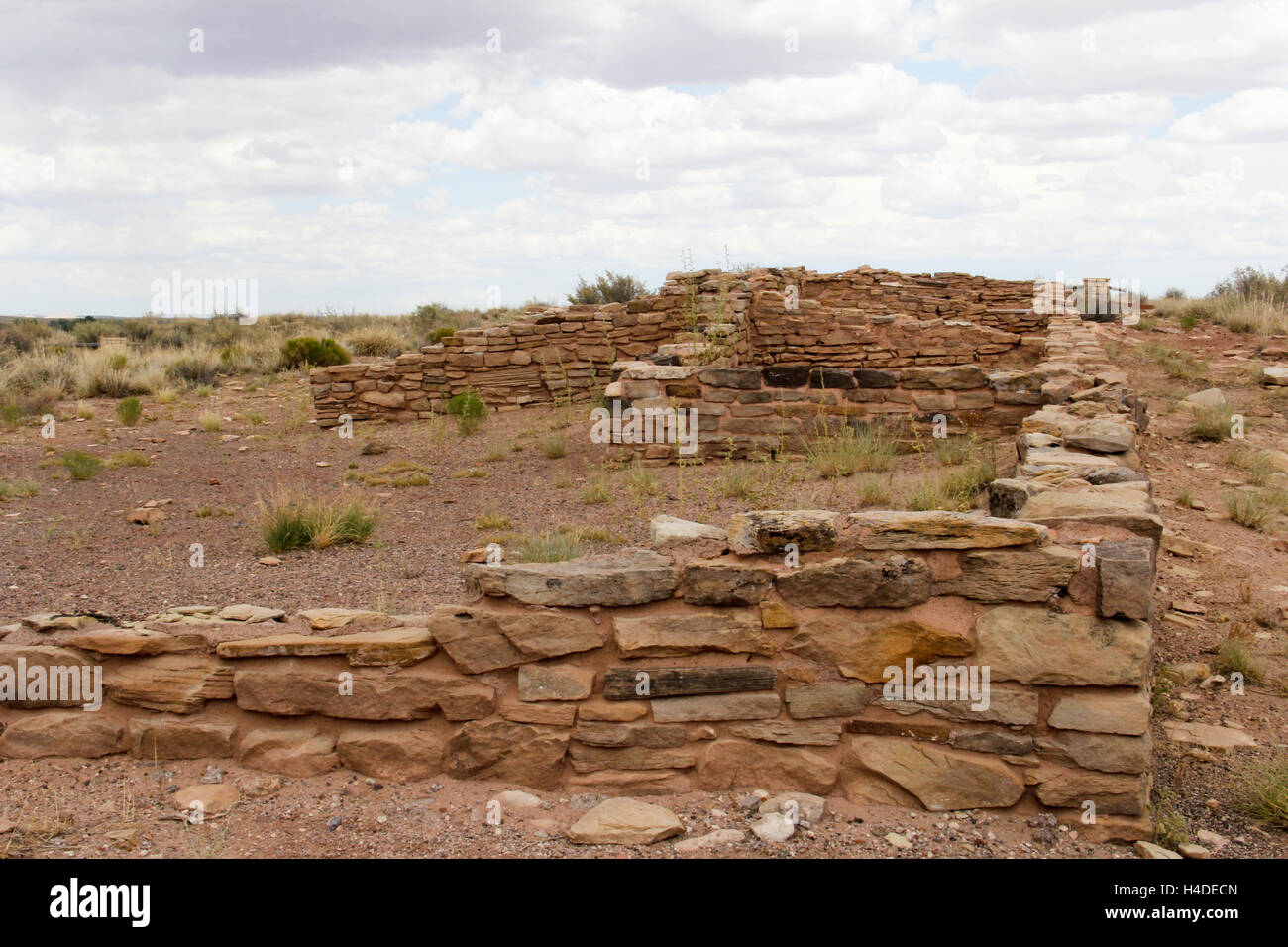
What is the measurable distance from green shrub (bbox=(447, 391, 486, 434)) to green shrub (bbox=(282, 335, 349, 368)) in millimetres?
6174

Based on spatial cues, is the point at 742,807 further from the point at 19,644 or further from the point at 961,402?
the point at 961,402

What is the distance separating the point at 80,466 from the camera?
890 centimetres

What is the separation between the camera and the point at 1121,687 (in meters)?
3.19

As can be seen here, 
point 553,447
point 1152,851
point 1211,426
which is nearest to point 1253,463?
point 1211,426

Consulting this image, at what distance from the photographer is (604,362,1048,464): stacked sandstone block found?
8.47 meters

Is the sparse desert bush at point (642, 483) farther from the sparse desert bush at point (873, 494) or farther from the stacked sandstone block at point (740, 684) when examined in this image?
the stacked sandstone block at point (740, 684)

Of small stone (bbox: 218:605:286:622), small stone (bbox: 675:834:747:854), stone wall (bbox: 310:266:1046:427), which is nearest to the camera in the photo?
small stone (bbox: 675:834:747:854)

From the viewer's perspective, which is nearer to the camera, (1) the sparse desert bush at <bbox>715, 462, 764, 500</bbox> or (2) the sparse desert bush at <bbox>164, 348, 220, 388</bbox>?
(1) the sparse desert bush at <bbox>715, 462, 764, 500</bbox>

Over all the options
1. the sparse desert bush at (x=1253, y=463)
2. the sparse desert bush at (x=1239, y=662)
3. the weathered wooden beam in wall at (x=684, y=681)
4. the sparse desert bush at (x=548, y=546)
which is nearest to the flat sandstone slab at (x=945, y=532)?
the weathered wooden beam in wall at (x=684, y=681)

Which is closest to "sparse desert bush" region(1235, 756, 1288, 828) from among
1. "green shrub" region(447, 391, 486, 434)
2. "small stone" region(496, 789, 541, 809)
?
"small stone" region(496, 789, 541, 809)

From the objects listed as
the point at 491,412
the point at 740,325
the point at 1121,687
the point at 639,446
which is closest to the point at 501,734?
the point at 1121,687

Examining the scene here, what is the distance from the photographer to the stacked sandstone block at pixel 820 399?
847 centimetres

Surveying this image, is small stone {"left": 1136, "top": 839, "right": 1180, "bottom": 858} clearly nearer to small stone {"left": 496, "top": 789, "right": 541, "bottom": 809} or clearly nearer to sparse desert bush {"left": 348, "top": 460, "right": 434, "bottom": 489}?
small stone {"left": 496, "top": 789, "right": 541, "bottom": 809}

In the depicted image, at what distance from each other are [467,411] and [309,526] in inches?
191
